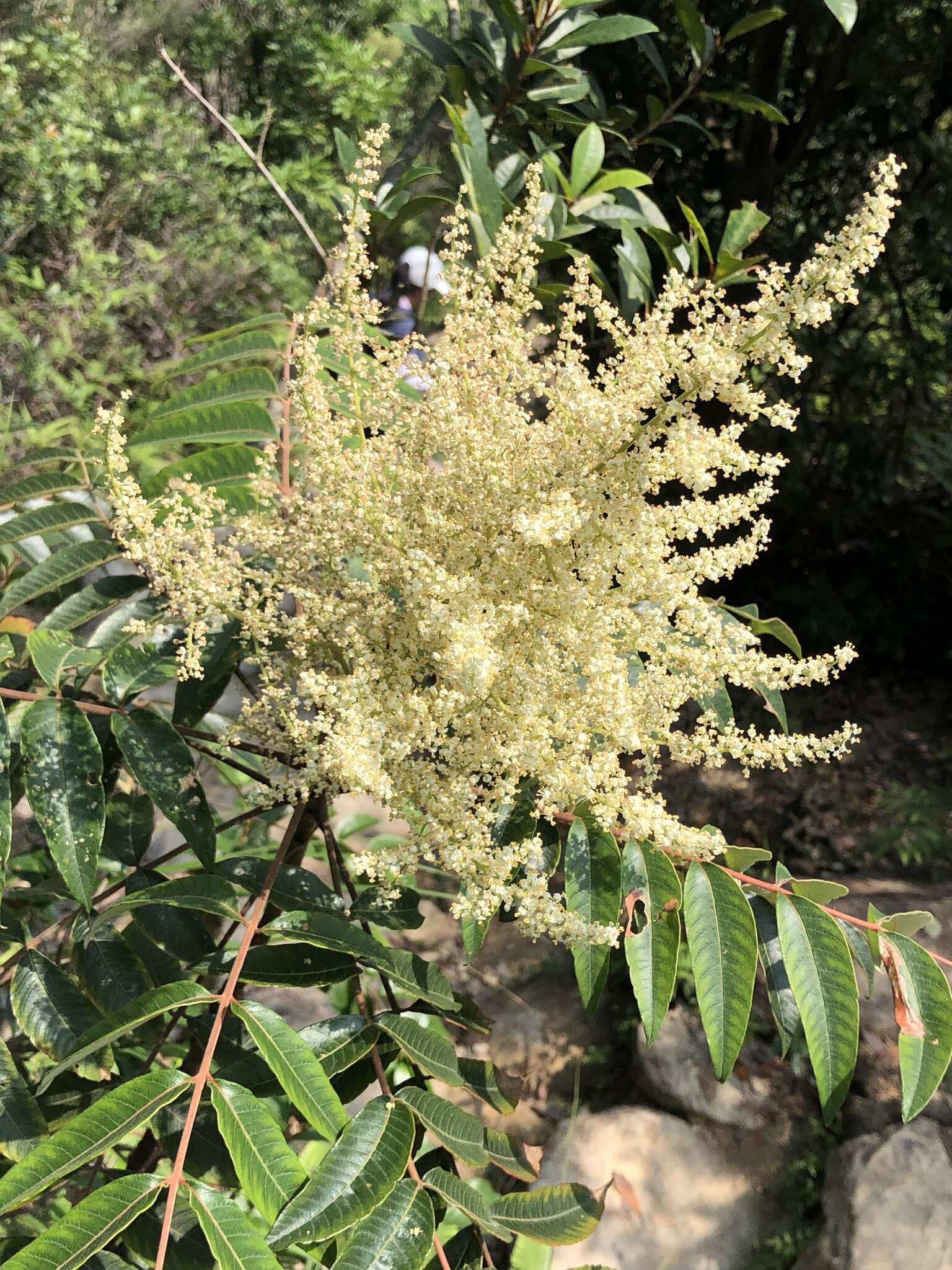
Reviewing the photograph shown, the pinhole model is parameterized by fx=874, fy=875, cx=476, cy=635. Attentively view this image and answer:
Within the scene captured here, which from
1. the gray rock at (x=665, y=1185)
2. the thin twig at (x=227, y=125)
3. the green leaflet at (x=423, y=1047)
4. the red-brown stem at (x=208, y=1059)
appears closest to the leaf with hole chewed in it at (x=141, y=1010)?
the red-brown stem at (x=208, y=1059)

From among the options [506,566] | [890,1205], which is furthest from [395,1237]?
[890,1205]

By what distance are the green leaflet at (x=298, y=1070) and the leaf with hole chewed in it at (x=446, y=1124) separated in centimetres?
13

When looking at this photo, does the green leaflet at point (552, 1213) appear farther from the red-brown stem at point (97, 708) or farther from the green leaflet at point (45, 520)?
the green leaflet at point (45, 520)

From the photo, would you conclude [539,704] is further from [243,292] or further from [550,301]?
[243,292]

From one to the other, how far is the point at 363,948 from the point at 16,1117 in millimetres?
535

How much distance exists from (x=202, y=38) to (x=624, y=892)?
1043 cm

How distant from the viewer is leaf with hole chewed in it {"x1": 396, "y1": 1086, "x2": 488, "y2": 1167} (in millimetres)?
1118

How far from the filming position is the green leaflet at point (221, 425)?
1.54 meters

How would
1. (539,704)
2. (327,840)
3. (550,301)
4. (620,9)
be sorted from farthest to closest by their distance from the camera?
(620,9) → (550,301) → (327,840) → (539,704)

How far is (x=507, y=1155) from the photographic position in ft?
4.09

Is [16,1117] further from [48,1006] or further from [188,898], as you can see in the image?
[188,898]

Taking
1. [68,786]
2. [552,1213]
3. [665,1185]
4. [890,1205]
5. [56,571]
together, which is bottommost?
[665,1185]

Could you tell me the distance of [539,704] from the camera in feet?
3.32

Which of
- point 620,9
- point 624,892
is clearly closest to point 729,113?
point 620,9
